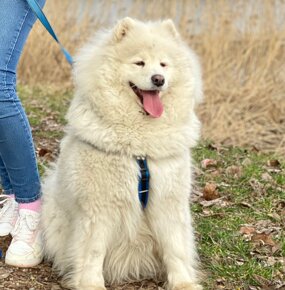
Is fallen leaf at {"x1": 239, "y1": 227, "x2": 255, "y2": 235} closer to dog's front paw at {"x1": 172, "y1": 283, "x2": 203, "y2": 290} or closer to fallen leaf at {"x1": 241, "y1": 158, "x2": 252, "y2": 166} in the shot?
dog's front paw at {"x1": 172, "y1": 283, "x2": 203, "y2": 290}

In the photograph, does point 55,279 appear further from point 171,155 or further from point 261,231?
point 261,231

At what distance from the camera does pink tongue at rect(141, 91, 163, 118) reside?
2748mm

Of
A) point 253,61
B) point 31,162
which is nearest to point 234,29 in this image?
point 253,61

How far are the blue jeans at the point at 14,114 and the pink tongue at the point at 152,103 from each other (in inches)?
27.2

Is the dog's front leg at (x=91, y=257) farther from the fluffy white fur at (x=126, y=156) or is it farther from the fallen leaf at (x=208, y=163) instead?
the fallen leaf at (x=208, y=163)

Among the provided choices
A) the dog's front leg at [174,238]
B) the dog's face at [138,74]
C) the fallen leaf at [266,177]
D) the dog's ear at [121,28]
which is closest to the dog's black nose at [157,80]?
the dog's face at [138,74]

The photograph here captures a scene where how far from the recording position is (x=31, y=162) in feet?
10.2

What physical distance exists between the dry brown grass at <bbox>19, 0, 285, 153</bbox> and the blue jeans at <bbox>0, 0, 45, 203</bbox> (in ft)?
10.8

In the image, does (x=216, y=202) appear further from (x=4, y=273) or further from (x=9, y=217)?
(x=4, y=273)

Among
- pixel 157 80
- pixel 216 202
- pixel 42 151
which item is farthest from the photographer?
pixel 42 151

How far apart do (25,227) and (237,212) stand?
154 centimetres

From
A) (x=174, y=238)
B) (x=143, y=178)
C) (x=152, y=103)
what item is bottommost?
(x=174, y=238)

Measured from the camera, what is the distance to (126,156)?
108 inches

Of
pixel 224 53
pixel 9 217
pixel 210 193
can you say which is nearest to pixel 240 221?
pixel 210 193
